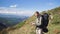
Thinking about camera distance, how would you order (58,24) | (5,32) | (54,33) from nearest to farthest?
(54,33) < (58,24) < (5,32)

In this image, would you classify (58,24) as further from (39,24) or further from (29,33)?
(39,24)

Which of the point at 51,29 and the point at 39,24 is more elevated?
the point at 39,24

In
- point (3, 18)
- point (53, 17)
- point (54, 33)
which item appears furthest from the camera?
point (3, 18)

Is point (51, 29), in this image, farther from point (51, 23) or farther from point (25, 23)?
point (25, 23)

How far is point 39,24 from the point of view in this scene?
603 inches

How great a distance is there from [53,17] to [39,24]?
44.4ft

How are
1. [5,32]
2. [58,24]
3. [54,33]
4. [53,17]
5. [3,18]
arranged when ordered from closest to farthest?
1. [54,33]
2. [58,24]
3. [53,17]
4. [5,32]
5. [3,18]

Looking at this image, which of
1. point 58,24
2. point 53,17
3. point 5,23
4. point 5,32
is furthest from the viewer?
point 5,23

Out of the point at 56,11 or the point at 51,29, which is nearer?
the point at 51,29

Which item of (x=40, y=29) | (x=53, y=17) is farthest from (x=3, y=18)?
(x=40, y=29)

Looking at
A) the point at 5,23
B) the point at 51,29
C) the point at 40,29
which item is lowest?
the point at 5,23

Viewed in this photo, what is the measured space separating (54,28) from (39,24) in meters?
9.79

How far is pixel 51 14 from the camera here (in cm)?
3005

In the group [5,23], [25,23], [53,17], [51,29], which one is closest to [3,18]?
[5,23]
